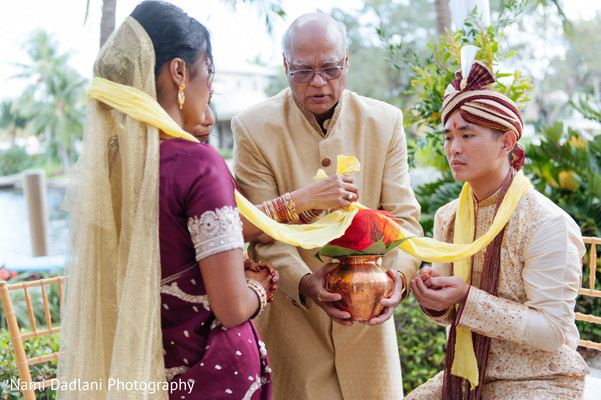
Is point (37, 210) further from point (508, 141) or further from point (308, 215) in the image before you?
point (508, 141)

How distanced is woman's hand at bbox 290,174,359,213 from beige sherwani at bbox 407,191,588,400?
0.72 metres

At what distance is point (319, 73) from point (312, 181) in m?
0.57

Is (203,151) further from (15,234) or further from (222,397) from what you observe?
(15,234)

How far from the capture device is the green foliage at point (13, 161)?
175ft

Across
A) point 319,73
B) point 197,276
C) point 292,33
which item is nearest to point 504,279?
point 319,73

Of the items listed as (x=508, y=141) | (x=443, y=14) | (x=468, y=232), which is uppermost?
(x=443, y=14)

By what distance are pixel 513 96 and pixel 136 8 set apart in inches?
102

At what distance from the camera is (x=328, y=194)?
2430mm

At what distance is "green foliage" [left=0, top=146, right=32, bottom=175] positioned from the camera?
175 feet

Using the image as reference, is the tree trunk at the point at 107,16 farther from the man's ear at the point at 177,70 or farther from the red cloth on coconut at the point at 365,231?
the red cloth on coconut at the point at 365,231

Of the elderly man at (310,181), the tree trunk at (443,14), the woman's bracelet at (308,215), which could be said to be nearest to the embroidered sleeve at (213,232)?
the woman's bracelet at (308,215)

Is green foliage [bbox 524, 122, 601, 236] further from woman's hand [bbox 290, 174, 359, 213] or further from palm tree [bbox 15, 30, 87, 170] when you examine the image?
palm tree [bbox 15, 30, 87, 170]

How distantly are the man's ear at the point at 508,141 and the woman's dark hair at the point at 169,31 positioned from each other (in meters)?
1.42

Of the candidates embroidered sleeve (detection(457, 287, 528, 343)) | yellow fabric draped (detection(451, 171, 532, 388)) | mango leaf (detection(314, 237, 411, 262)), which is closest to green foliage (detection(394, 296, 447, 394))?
yellow fabric draped (detection(451, 171, 532, 388))
